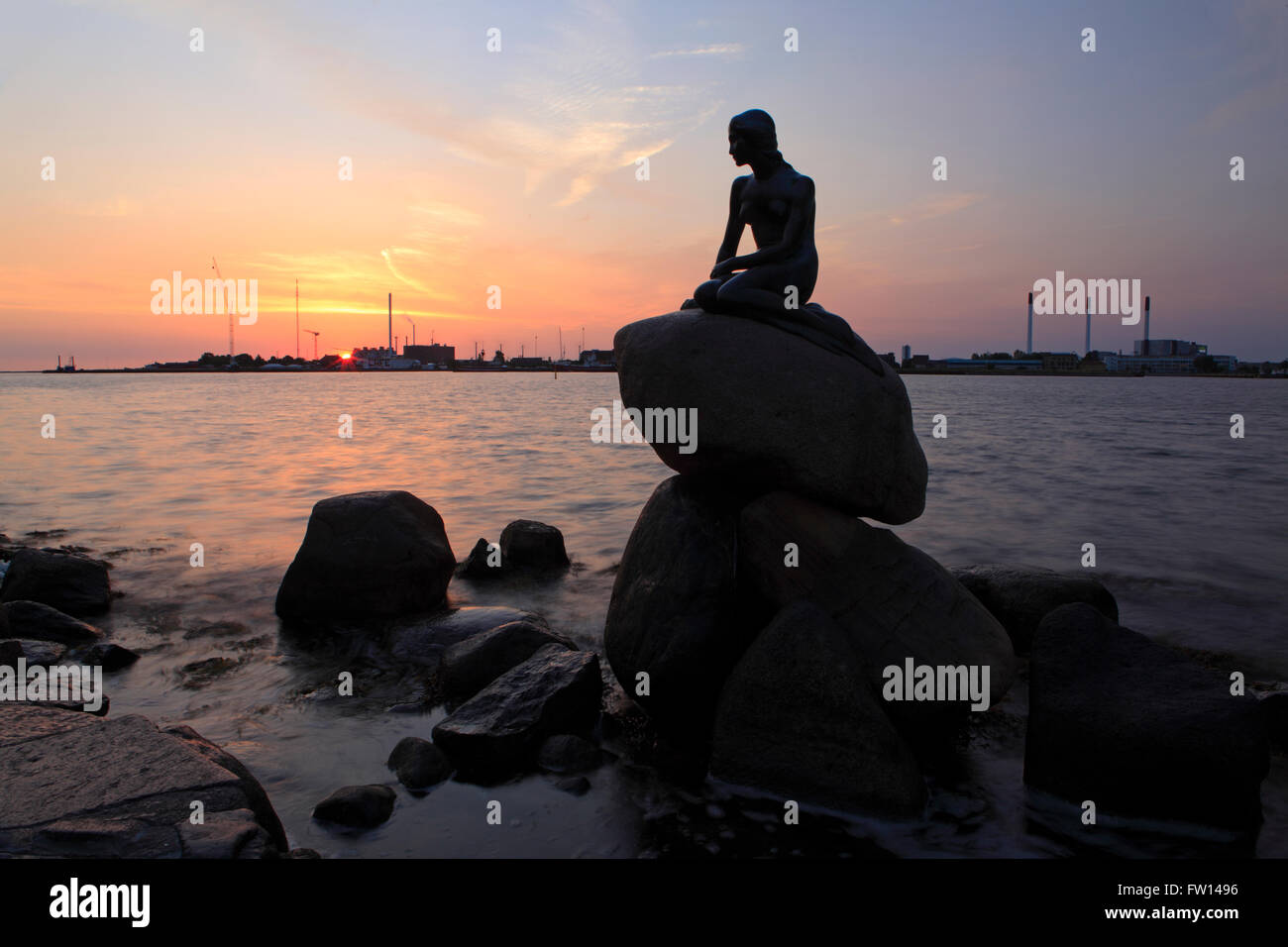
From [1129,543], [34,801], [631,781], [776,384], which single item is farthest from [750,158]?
[1129,543]

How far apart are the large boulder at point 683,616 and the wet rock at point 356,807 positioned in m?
2.19

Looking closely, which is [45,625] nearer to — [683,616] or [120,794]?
[120,794]

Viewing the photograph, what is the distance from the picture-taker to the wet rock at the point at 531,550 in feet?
38.9

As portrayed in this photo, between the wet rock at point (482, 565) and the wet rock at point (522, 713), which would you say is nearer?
the wet rock at point (522, 713)

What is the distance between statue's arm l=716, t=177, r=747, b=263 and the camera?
7.14 m

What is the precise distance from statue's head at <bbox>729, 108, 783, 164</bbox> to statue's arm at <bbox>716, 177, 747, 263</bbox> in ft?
1.05

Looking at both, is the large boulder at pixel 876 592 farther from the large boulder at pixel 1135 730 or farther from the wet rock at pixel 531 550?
the wet rock at pixel 531 550

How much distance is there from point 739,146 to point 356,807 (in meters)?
5.74

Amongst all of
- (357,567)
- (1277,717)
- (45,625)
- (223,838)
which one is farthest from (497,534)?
(1277,717)

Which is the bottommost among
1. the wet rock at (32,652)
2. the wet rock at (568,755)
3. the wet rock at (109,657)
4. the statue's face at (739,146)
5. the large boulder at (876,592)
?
Answer: the wet rock at (568,755)

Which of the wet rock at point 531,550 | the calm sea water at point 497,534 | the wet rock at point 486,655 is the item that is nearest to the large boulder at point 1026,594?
the calm sea water at point 497,534

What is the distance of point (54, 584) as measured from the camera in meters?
9.45
